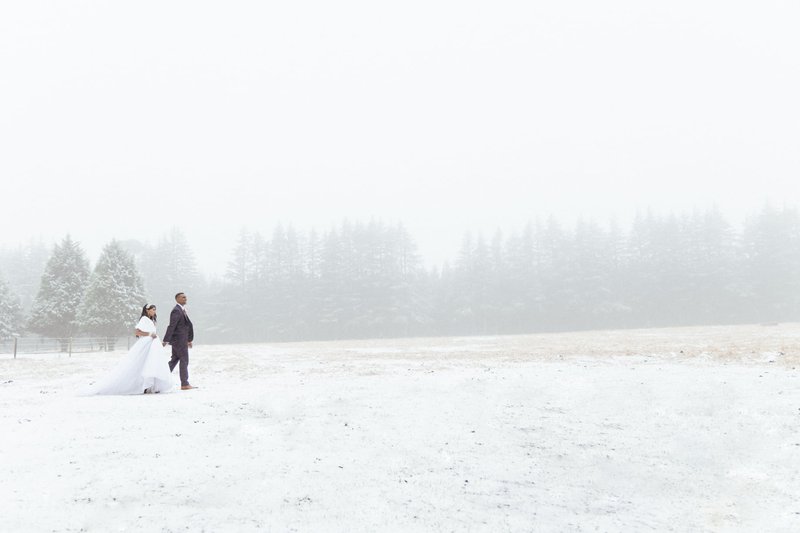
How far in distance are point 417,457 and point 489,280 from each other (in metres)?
75.5

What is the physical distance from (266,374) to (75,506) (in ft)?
36.3

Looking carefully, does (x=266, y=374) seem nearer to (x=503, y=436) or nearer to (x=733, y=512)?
(x=503, y=436)

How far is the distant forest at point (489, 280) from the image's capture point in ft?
244

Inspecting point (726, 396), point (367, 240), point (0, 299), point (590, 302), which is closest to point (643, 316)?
point (590, 302)

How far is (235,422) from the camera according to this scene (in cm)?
891

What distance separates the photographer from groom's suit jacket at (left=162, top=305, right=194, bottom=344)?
1295cm

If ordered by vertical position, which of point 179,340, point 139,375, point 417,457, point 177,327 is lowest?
point 417,457

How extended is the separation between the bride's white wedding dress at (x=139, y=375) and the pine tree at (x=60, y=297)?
148 ft

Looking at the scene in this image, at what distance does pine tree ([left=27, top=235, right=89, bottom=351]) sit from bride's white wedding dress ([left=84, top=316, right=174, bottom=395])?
4506 centimetres

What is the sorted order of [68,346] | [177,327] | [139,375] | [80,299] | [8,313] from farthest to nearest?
[8,313], [80,299], [68,346], [177,327], [139,375]

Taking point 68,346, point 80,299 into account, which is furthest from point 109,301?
point 68,346

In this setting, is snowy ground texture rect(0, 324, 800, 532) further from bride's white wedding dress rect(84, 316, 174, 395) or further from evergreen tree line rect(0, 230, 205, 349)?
evergreen tree line rect(0, 230, 205, 349)

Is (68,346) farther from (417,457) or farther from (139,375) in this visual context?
(417,457)

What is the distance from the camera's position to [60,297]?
52125 mm
